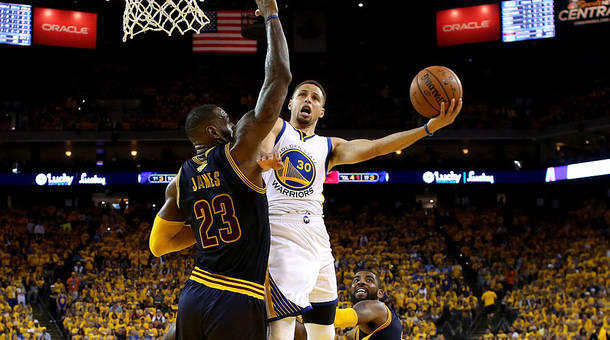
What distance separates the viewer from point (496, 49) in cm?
2766

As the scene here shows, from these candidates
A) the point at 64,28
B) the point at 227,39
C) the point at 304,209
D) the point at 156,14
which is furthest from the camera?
the point at 64,28

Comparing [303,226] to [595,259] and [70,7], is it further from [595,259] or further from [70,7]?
[70,7]

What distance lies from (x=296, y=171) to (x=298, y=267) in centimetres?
64

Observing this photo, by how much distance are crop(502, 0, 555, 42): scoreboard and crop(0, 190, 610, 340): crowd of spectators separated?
607 cm

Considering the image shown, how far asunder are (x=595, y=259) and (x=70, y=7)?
61.9 ft

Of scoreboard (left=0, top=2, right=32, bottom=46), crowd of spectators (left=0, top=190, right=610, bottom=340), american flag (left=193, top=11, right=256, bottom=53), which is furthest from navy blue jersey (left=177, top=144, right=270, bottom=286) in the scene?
scoreboard (left=0, top=2, right=32, bottom=46)

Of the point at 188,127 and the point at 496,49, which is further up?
the point at 496,49

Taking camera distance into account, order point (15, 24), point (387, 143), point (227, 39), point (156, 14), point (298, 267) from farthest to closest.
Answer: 1. point (227, 39)
2. point (15, 24)
3. point (156, 14)
4. point (387, 143)
5. point (298, 267)

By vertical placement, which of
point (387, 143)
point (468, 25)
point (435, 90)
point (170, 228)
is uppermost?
point (468, 25)

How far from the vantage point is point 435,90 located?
4.57 m

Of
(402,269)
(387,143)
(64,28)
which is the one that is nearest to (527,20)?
(402,269)

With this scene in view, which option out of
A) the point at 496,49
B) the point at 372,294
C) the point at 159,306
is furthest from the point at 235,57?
the point at 372,294

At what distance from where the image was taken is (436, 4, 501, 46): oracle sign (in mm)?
23031

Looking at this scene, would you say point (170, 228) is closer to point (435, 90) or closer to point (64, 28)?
point (435, 90)
